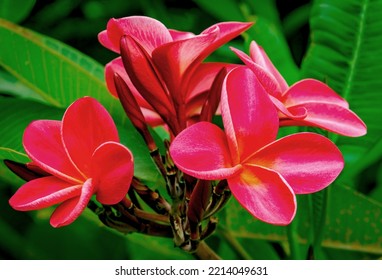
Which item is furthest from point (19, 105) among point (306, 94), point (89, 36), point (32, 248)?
point (89, 36)

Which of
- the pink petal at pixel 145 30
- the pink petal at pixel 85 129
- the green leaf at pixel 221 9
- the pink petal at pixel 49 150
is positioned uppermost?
the pink petal at pixel 145 30

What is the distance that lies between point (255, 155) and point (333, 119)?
13 centimetres

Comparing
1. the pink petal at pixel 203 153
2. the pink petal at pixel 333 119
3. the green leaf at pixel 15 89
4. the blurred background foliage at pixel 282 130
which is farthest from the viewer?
the green leaf at pixel 15 89

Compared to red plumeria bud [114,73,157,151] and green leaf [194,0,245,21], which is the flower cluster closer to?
red plumeria bud [114,73,157,151]

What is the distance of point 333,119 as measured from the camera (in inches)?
26.0

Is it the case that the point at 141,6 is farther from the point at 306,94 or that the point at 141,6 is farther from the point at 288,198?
the point at 288,198

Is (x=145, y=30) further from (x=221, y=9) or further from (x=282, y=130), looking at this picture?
(x=221, y=9)

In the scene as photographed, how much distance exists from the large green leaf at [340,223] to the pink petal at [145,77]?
288 millimetres

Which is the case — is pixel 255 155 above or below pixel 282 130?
above

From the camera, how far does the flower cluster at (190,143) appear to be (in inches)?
21.7

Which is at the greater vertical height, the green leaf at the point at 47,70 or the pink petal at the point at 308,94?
the pink petal at the point at 308,94

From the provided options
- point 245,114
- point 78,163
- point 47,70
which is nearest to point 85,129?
point 78,163

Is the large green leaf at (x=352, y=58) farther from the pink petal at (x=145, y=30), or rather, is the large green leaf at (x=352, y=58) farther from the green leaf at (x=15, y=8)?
the green leaf at (x=15, y=8)

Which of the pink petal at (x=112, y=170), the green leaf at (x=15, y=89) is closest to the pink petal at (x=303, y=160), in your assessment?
the pink petal at (x=112, y=170)
